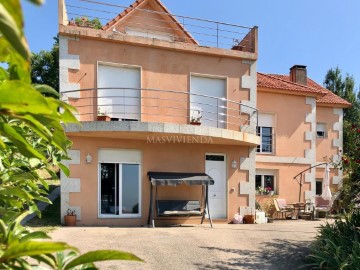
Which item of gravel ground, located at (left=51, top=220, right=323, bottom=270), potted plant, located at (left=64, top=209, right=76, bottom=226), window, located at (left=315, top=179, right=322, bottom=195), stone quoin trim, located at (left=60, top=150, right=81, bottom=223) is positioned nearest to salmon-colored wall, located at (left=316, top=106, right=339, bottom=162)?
window, located at (left=315, top=179, right=322, bottom=195)

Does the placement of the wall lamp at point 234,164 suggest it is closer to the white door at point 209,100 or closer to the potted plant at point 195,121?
the white door at point 209,100

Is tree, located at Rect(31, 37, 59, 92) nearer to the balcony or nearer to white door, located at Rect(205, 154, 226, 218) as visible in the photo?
the balcony

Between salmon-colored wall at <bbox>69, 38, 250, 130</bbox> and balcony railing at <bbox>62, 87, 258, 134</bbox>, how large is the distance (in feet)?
0.10

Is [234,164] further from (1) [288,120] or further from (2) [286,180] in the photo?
(1) [288,120]

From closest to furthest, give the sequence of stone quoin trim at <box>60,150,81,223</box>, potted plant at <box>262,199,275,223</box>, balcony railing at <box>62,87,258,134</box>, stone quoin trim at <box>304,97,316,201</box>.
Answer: stone quoin trim at <box>60,150,81,223</box> → balcony railing at <box>62,87,258,134</box> → potted plant at <box>262,199,275,223</box> → stone quoin trim at <box>304,97,316,201</box>

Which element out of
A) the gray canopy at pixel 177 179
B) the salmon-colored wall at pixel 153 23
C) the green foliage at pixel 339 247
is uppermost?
the salmon-colored wall at pixel 153 23

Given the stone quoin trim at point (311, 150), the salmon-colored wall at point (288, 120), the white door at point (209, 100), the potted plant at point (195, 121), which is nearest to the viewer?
the potted plant at point (195, 121)

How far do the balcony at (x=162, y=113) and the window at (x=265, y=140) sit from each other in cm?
291

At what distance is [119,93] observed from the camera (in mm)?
11906

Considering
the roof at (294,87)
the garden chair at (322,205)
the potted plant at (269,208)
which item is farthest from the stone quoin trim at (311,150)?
the potted plant at (269,208)

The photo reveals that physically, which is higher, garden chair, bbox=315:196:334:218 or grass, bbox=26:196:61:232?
grass, bbox=26:196:61:232

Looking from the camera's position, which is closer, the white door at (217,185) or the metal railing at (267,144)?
the white door at (217,185)

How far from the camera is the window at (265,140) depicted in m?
16.3

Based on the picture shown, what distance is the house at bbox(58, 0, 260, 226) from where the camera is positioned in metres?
11.3
